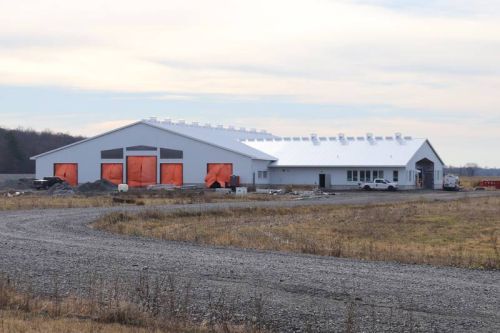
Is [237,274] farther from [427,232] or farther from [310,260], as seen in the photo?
[427,232]

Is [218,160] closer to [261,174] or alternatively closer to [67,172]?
[261,174]

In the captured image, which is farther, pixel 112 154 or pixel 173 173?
pixel 112 154

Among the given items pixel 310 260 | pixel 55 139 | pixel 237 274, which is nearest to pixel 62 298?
pixel 237 274

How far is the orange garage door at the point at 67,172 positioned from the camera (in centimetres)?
8025

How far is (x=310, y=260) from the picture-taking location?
16688 millimetres

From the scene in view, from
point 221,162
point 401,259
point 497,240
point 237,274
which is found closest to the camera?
point 237,274

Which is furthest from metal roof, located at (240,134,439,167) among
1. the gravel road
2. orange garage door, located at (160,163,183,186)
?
the gravel road

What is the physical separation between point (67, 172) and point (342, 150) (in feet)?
93.9

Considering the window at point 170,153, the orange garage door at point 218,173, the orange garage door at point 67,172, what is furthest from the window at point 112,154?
the orange garage door at point 218,173

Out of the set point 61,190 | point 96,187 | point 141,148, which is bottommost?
point 61,190

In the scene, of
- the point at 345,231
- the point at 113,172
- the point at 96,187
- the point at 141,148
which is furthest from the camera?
the point at 113,172

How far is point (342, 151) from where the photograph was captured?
273 ft

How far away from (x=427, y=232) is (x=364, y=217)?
7.50 metres

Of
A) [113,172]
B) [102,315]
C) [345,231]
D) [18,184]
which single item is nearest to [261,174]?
[113,172]
